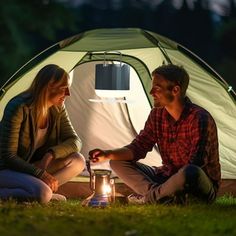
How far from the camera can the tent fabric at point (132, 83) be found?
19.1 ft

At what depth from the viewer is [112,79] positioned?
570 cm

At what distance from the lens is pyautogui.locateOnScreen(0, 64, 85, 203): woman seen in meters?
4.90

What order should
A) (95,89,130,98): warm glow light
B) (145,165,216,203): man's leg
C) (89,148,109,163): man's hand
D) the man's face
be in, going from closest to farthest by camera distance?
1. (145,165,216,203): man's leg
2. the man's face
3. (89,148,109,163): man's hand
4. (95,89,130,98): warm glow light

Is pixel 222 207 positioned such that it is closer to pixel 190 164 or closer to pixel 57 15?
pixel 190 164

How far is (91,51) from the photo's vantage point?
5898 millimetres

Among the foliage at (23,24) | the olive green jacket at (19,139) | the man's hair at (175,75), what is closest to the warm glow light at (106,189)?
the olive green jacket at (19,139)

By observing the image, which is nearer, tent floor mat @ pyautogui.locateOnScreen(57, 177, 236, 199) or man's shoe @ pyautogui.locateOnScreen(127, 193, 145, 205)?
man's shoe @ pyautogui.locateOnScreen(127, 193, 145, 205)

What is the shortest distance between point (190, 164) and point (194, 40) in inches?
621

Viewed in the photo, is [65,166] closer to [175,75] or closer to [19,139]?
[19,139]

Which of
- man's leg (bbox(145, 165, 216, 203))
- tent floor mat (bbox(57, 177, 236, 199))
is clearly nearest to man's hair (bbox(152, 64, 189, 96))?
man's leg (bbox(145, 165, 216, 203))

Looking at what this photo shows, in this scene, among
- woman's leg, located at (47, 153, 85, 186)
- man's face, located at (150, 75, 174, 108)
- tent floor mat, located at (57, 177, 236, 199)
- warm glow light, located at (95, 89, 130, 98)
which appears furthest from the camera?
warm glow light, located at (95, 89, 130, 98)

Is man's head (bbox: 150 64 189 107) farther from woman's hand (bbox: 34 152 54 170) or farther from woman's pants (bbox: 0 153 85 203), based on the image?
woman's pants (bbox: 0 153 85 203)

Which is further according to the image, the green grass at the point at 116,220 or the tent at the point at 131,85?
the tent at the point at 131,85

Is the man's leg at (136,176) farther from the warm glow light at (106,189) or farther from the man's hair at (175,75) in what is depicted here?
the man's hair at (175,75)
